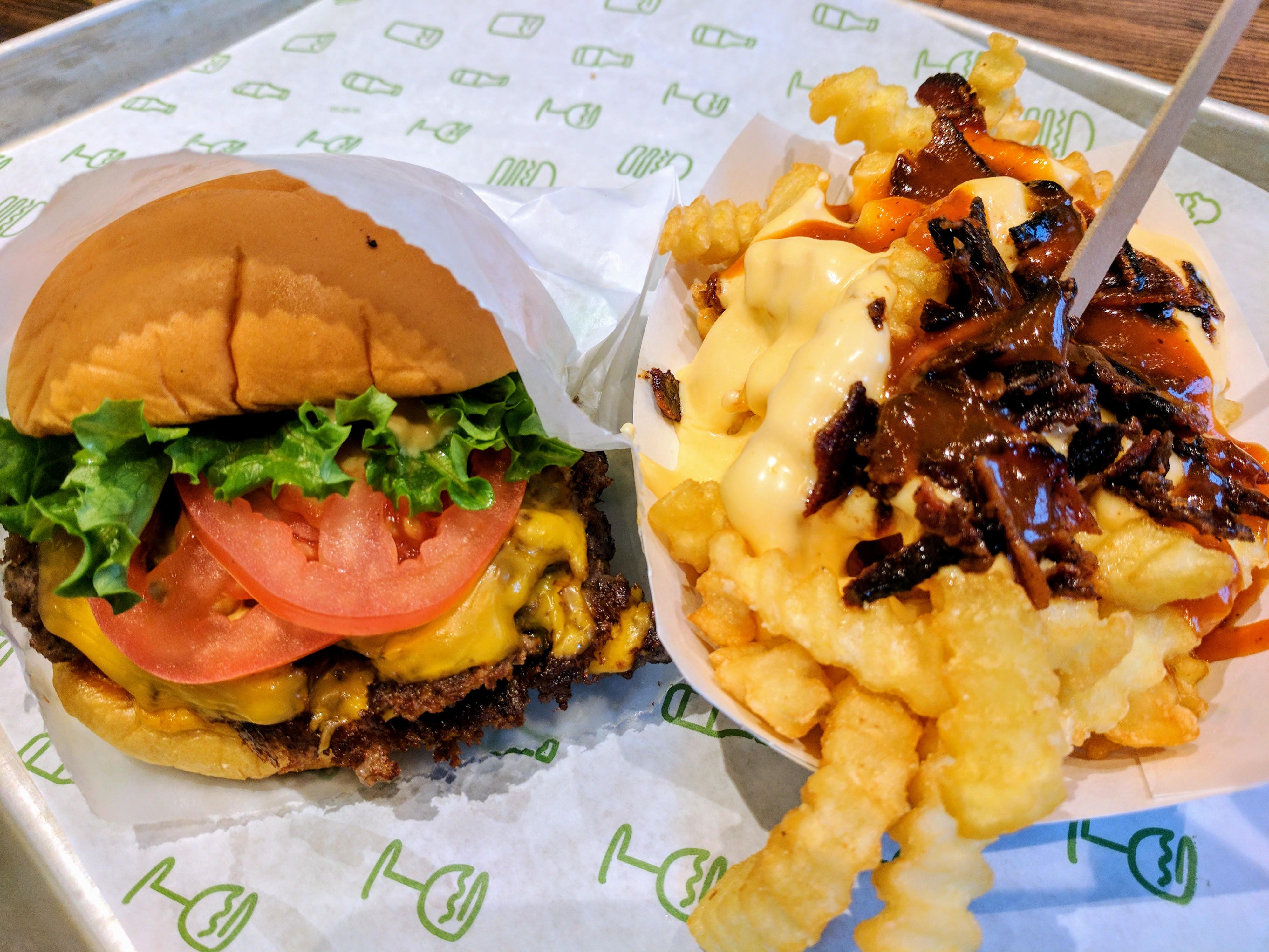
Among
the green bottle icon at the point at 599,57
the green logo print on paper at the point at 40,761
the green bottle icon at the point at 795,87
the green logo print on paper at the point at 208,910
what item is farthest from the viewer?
the green bottle icon at the point at 599,57

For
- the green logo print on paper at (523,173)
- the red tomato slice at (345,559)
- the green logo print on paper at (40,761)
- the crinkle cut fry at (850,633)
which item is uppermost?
the crinkle cut fry at (850,633)

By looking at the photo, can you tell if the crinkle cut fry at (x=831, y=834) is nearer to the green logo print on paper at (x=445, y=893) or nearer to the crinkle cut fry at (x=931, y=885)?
the crinkle cut fry at (x=931, y=885)

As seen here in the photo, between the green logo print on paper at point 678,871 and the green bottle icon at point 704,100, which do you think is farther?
the green bottle icon at point 704,100

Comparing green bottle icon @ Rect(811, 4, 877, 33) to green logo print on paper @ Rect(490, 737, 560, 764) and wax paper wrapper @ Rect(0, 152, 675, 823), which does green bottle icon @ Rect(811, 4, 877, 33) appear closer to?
wax paper wrapper @ Rect(0, 152, 675, 823)

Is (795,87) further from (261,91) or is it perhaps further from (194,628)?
(194,628)

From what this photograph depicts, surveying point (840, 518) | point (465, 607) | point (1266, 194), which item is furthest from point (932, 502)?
point (1266, 194)

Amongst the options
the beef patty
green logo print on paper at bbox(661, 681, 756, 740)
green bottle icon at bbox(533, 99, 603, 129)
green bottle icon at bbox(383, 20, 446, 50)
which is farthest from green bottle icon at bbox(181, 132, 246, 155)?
green logo print on paper at bbox(661, 681, 756, 740)

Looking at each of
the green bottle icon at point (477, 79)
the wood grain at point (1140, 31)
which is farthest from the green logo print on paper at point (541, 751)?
the wood grain at point (1140, 31)
